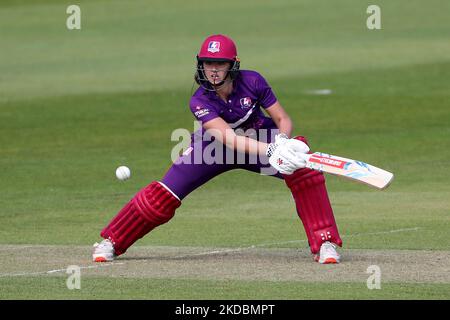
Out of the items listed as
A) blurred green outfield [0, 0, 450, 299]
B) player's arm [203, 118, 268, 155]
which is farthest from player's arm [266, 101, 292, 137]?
blurred green outfield [0, 0, 450, 299]

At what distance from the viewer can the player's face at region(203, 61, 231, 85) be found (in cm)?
1009

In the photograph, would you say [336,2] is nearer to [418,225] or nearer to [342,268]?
[418,225]

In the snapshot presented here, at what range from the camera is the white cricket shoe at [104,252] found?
1027 cm

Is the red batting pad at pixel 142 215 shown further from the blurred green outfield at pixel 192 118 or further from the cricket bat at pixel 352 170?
the cricket bat at pixel 352 170

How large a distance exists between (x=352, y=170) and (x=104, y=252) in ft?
7.34

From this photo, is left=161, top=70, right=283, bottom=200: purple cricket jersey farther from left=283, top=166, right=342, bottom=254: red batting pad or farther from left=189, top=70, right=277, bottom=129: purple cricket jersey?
left=283, top=166, right=342, bottom=254: red batting pad

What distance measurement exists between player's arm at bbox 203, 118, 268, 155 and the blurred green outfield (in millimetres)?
1360

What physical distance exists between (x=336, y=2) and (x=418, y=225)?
97.5 ft

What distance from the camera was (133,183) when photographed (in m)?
15.9

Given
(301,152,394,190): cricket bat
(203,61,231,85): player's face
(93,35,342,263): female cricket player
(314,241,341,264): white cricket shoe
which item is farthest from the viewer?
(203,61,231,85): player's face

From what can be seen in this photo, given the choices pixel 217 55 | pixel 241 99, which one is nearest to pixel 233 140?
pixel 241 99

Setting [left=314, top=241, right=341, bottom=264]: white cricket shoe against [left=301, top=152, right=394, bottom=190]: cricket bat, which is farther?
[left=314, top=241, right=341, bottom=264]: white cricket shoe

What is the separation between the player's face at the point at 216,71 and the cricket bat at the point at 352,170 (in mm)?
993
